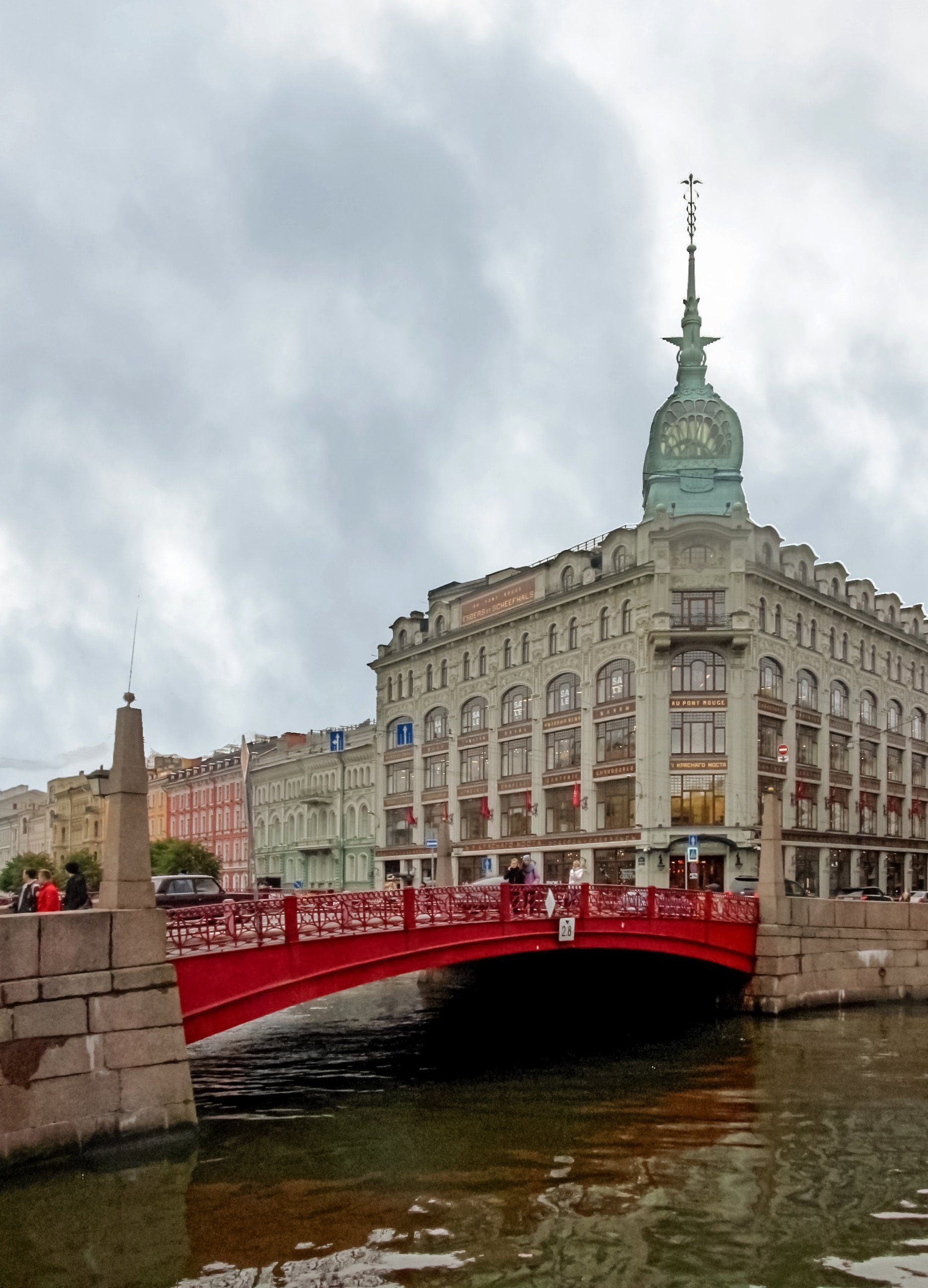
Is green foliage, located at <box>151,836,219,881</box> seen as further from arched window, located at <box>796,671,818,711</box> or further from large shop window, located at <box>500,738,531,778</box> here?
arched window, located at <box>796,671,818,711</box>

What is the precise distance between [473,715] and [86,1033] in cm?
5473

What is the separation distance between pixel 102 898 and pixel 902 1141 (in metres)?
12.2

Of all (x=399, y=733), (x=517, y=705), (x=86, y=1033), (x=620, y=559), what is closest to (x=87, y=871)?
(x=399, y=733)

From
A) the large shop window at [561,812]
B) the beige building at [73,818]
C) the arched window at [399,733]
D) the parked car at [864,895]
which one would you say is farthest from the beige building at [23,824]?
the parked car at [864,895]

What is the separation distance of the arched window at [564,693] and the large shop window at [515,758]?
2.58 meters

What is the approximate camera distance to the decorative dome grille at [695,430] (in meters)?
63.8

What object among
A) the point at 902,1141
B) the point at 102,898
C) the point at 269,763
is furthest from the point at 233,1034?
the point at 269,763

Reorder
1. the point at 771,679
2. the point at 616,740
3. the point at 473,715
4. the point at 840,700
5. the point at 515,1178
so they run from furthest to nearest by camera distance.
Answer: the point at 473,715, the point at 840,700, the point at 616,740, the point at 771,679, the point at 515,1178

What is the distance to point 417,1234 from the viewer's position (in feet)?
47.5

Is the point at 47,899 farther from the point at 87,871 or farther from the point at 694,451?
the point at 87,871

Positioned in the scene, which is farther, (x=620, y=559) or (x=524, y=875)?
(x=620, y=559)

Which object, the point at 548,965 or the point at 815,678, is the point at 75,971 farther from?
the point at 815,678

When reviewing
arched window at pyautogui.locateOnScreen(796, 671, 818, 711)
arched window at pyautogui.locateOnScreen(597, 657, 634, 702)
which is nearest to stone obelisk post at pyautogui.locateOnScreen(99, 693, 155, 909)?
arched window at pyautogui.locateOnScreen(597, 657, 634, 702)

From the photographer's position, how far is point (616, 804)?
60188mm
